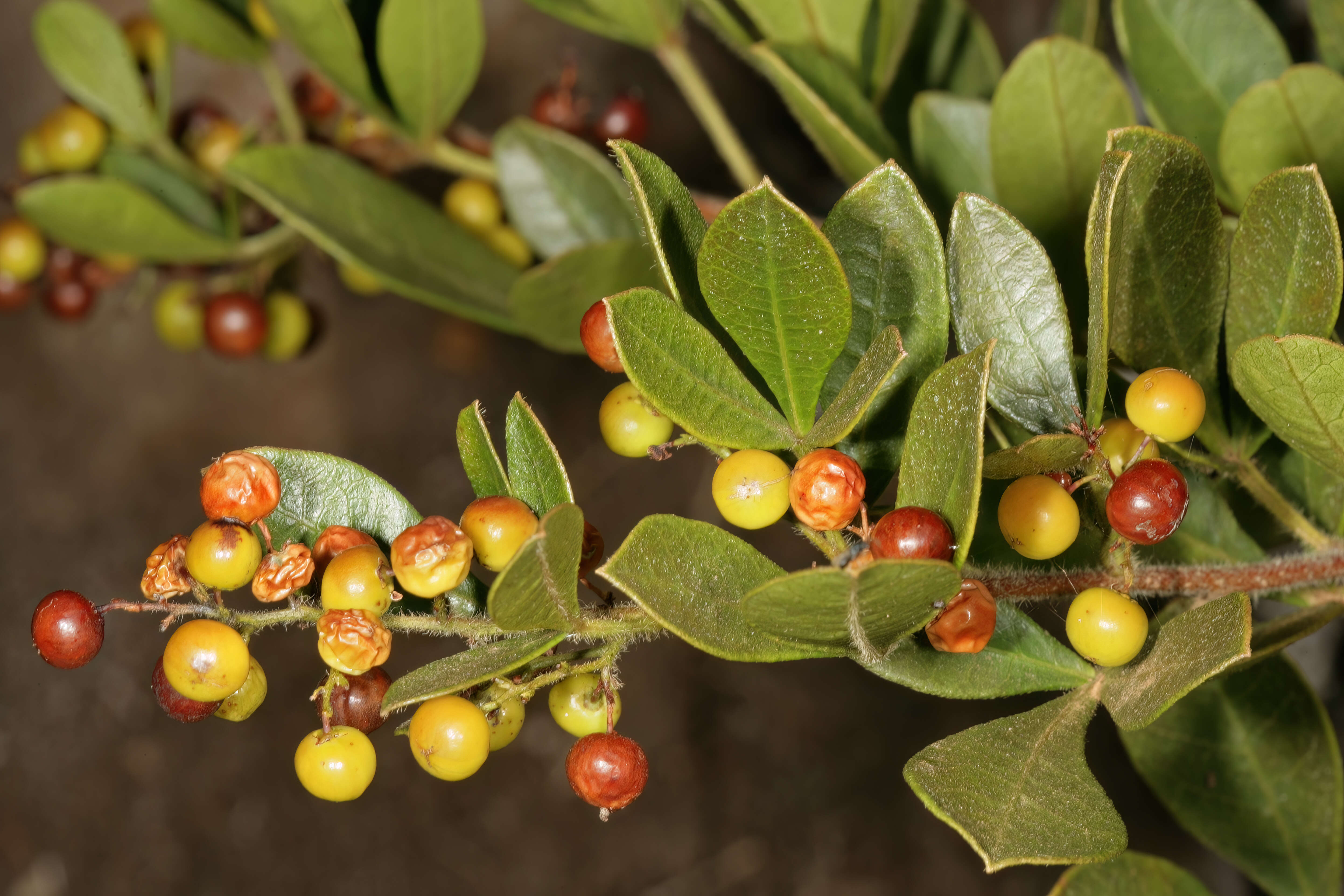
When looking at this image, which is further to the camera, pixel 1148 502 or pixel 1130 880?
pixel 1130 880

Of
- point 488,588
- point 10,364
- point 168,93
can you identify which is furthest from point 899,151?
point 10,364

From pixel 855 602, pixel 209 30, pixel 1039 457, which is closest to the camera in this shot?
pixel 855 602

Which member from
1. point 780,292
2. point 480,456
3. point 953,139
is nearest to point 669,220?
point 780,292

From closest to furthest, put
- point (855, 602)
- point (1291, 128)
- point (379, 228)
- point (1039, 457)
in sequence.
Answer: point (855, 602) → point (1039, 457) → point (1291, 128) → point (379, 228)

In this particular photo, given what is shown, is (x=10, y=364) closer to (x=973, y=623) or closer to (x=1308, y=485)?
(x=973, y=623)

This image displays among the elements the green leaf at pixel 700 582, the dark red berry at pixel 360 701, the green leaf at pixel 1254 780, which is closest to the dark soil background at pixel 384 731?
the green leaf at pixel 1254 780

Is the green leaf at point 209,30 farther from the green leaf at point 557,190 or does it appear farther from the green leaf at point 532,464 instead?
the green leaf at point 532,464

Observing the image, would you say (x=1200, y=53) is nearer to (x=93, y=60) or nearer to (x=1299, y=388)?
(x=1299, y=388)

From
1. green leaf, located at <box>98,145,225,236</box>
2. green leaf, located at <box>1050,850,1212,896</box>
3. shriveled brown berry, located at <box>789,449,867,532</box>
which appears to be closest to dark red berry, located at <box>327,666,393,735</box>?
shriveled brown berry, located at <box>789,449,867,532</box>

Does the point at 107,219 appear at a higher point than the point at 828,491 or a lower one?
lower

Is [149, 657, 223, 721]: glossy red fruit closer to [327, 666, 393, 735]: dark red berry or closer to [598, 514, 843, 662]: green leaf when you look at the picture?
[327, 666, 393, 735]: dark red berry
